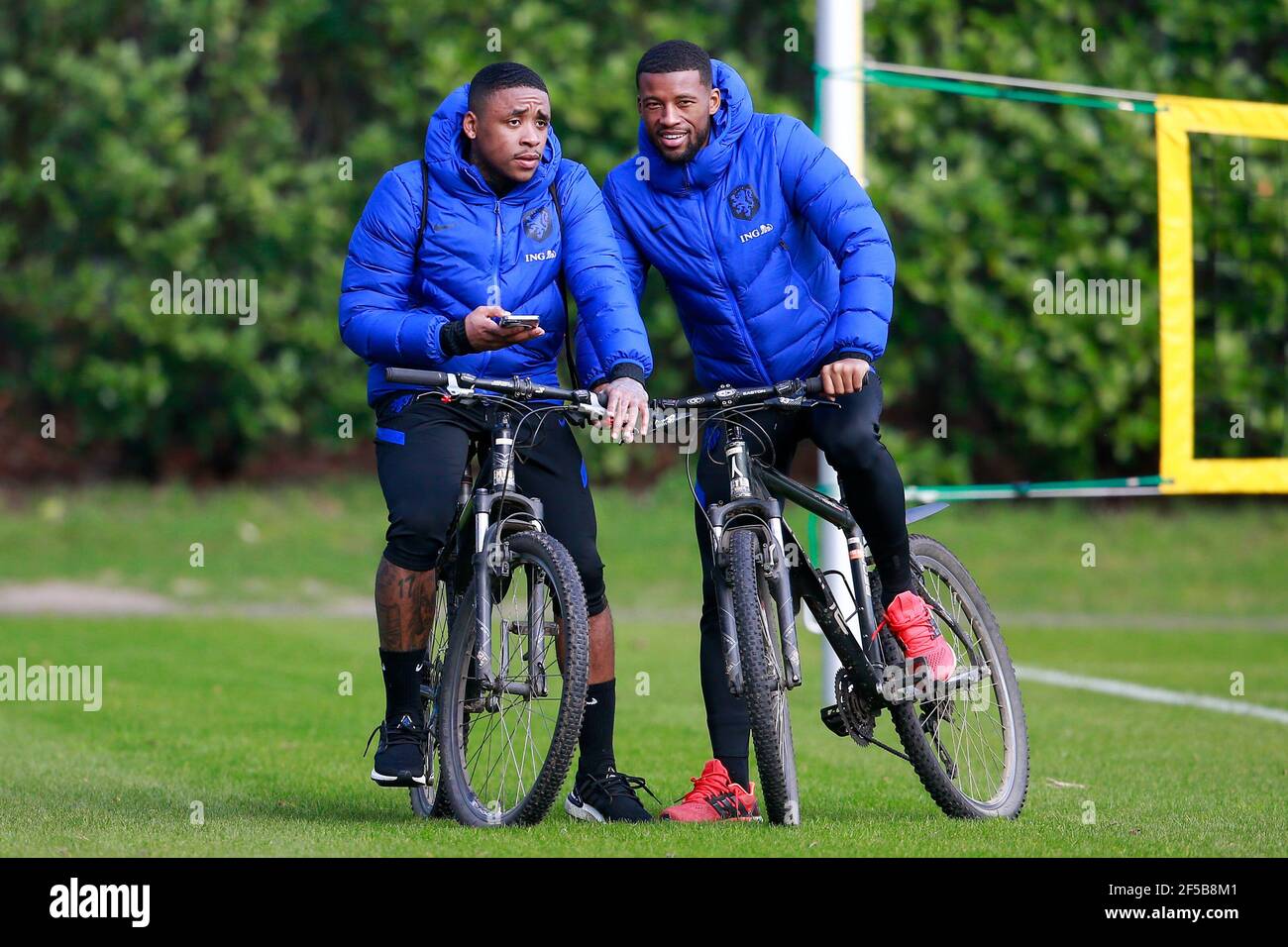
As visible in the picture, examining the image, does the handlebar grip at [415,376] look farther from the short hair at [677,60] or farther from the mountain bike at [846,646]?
the short hair at [677,60]

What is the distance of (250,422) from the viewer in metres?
15.3

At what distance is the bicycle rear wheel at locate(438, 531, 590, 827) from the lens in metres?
5.36

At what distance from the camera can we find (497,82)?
551cm

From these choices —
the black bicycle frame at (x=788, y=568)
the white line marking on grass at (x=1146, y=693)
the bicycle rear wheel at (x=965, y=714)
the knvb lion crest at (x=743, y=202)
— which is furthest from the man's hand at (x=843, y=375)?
the white line marking on grass at (x=1146, y=693)

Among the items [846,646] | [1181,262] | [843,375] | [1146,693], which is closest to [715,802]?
[846,646]

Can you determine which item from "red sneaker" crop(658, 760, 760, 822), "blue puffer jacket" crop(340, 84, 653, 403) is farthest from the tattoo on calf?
"red sneaker" crop(658, 760, 760, 822)

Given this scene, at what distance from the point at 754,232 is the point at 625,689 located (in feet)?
13.6

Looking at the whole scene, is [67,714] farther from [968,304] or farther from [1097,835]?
[968,304]

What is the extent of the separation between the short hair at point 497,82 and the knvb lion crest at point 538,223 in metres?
0.32

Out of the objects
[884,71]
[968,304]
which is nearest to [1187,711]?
[884,71]

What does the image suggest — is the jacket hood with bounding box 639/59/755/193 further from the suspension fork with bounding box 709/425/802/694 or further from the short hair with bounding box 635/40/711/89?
the suspension fork with bounding box 709/425/802/694

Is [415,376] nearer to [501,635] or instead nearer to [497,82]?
[501,635]

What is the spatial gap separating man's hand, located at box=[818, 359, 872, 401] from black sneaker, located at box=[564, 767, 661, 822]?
1.29 metres

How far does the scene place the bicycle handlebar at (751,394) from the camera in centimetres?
539
